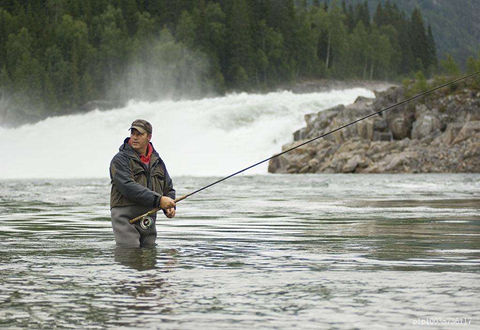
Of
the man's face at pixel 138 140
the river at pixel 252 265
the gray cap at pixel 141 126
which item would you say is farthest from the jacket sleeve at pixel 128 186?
the river at pixel 252 265

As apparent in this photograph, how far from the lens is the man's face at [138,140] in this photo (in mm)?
10148

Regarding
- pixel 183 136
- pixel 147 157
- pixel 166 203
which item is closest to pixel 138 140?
pixel 147 157

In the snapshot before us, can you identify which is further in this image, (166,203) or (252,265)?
(166,203)

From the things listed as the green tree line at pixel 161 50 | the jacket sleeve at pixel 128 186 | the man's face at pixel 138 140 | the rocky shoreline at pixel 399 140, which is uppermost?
the green tree line at pixel 161 50

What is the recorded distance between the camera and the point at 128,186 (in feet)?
32.8

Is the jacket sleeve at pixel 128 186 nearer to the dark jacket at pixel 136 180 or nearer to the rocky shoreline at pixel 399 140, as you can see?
the dark jacket at pixel 136 180

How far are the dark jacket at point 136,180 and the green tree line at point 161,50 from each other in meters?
90.9

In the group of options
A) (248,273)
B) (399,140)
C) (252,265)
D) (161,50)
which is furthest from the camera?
(161,50)

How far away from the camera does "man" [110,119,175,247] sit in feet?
32.9

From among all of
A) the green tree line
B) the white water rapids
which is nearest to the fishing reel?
the white water rapids

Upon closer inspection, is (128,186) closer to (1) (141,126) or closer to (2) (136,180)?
(2) (136,180)

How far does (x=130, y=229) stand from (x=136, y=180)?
0.58 meters

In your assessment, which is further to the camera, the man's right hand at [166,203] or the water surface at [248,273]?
the man's right hand at [166,203]

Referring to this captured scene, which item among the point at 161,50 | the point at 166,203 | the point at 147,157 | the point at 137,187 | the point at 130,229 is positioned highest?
the point at 161,50
